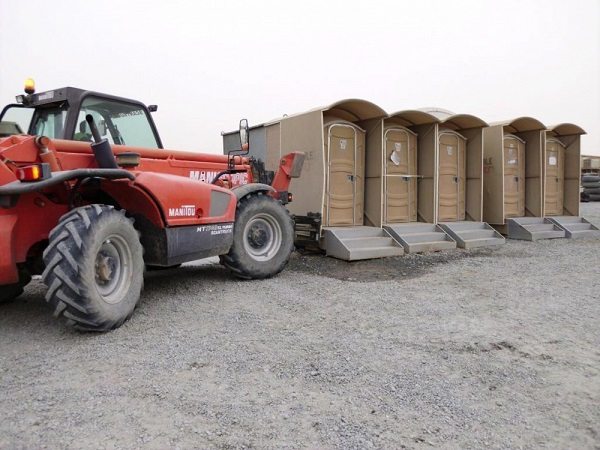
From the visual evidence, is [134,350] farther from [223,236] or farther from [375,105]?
[375,105]

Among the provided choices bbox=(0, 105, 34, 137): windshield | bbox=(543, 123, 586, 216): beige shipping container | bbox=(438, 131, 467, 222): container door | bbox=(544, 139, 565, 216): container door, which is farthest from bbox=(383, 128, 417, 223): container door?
bbox=(0, 105, 34, 137): windshield

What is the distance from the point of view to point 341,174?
9102 millimetres

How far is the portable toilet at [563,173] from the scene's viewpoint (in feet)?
43.3

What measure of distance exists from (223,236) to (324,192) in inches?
131

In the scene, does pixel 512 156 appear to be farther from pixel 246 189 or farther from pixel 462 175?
pixel 246 189

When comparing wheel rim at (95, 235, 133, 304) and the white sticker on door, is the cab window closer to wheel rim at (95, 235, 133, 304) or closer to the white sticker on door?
wheel rim at (95, 235, 133, 304)

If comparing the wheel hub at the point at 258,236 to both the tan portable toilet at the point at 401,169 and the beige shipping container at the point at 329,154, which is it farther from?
the tan portable toilet at the point at 401,169

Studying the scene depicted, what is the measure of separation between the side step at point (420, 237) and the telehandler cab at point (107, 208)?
320 centimetres

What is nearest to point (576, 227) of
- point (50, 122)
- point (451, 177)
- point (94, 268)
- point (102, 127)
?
point (451, 177)

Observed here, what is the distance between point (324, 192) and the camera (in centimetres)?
846

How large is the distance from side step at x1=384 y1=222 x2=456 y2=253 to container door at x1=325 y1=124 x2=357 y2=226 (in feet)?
3.02

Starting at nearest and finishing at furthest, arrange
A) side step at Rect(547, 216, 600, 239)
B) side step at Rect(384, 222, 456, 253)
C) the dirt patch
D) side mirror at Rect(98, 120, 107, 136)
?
side mirror at Rect(98, 120, 107, 136), the dirt patch, side step at Rect(384, 222, 456, 253), side step at Rect(547, 216, 600, 239)

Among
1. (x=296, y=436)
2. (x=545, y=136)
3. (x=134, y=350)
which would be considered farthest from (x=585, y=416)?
(x=545, y=136)

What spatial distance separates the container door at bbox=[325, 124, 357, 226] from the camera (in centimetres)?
894
